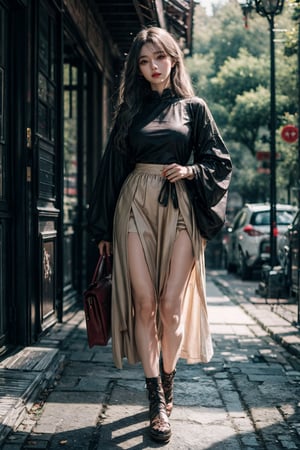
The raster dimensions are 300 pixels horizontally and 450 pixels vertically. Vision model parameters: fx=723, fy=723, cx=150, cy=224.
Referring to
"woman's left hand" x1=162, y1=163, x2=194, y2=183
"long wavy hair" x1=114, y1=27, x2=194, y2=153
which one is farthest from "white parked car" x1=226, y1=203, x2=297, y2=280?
"woman's left hand" x1=162, y1=163, x2=194, y2=183

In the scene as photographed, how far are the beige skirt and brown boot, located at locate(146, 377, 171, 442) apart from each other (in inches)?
9.5

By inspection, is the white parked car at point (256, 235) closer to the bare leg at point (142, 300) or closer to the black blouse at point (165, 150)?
the black blouse at point (165, 150)

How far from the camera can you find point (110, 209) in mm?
4117

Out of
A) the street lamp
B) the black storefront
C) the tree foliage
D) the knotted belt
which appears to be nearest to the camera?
the knotted belt

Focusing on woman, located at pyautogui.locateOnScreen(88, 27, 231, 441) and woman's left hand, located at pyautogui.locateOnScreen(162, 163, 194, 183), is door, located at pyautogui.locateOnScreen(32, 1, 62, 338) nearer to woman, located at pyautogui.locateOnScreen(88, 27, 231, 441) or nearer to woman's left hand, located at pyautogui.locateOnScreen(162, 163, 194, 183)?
woman, located at pyautogui.locateOnScreen(88, 27, 231, 441)

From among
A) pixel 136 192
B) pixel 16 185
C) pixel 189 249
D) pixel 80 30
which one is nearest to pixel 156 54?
pixel 136 192

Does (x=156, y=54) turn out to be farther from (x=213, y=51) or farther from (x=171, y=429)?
(x=213, y=51)

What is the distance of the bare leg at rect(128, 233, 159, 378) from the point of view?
3.92 m

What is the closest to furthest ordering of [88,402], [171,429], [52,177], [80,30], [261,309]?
[171,429], [88,402], [52,177], [80,30], [261,309]

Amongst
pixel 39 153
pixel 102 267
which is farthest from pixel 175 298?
pixel 39 153

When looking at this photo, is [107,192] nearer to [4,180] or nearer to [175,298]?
[175,298]

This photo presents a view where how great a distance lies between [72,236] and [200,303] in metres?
5.75

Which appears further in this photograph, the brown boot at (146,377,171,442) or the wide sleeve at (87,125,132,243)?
the wide sleeve at (87,125,132,243)

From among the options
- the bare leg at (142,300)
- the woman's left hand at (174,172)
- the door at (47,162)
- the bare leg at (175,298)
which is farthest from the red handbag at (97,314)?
the door at (47,162)
